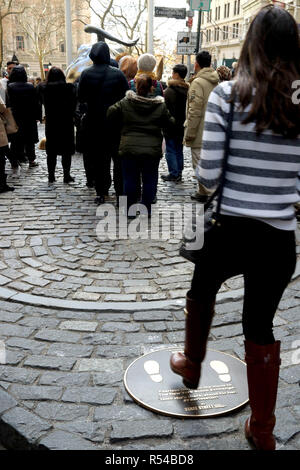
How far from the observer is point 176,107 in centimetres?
855

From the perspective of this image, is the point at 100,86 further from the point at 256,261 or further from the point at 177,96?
the point at 256,261

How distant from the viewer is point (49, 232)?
6.13 metres

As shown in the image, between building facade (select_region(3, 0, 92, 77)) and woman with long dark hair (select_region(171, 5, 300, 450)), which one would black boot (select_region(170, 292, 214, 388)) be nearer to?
woman with long dark hair (select_region(171, 5, 300, 450))

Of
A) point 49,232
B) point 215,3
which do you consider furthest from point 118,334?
point 215,3

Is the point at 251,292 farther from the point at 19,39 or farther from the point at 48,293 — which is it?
the point at 19,39

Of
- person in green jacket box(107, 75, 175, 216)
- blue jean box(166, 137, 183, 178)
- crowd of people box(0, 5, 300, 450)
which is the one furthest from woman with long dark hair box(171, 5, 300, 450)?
blue jean box(166, 137, 183, 178)

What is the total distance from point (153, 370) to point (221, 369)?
459mm

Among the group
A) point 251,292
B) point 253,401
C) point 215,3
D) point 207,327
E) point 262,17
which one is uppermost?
point 215,3

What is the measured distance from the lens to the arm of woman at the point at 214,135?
212cm

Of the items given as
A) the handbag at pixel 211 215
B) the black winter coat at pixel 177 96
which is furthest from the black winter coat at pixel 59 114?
the handbag at pixel 211 215

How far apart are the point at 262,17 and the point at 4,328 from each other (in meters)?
2.87

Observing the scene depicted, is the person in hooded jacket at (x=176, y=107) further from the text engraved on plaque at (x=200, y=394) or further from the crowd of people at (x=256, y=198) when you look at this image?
the crowd of people at (x=256, y=198)

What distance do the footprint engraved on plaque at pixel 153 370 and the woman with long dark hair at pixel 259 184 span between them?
0.79 metres

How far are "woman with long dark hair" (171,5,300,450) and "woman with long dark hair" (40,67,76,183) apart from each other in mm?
6771
